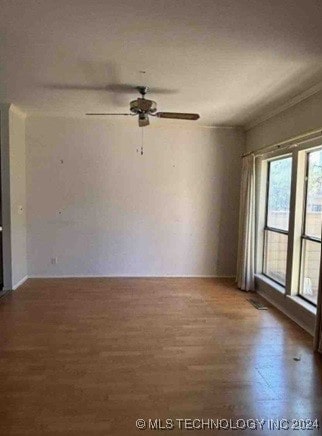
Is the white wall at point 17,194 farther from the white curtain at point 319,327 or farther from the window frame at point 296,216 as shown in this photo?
the white curtain at point 319,327

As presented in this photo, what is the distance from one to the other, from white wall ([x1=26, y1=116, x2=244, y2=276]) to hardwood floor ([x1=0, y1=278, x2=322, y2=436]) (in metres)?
1.24

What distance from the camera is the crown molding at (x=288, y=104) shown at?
3713 millimetres

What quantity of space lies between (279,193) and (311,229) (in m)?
1.05

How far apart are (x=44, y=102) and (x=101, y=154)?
4.59ft

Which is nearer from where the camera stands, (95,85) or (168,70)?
(168,70)

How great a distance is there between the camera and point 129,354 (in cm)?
316

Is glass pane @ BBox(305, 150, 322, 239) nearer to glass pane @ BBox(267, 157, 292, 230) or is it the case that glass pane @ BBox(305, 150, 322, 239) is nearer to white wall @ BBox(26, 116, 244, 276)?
glass pane @ BBox(267, 157, 292, 230)

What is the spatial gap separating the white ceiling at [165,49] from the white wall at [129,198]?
1355 mm

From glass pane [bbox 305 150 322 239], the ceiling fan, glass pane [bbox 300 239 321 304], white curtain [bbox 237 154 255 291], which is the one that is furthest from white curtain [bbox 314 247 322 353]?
the ceiling fan

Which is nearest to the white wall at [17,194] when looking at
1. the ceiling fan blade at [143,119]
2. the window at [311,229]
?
the ceiling fan blade at [143,119]

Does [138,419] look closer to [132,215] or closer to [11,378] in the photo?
[11,378]

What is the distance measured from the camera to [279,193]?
198 inches

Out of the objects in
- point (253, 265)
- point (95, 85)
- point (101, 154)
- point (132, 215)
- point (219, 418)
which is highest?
point (95, 85)

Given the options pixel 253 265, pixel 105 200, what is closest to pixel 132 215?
pixel 105 200
